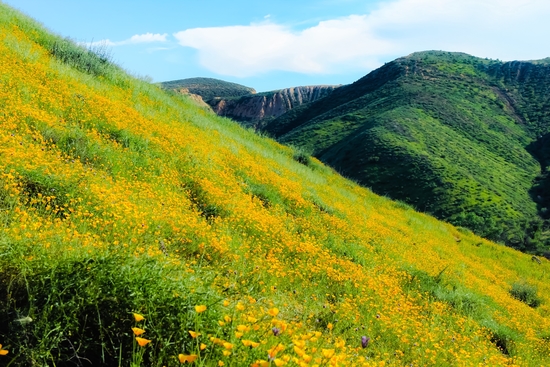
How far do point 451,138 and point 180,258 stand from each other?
236 feet

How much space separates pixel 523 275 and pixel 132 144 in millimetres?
19187

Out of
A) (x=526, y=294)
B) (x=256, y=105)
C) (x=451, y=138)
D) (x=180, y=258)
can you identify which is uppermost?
(x=256, y=105)

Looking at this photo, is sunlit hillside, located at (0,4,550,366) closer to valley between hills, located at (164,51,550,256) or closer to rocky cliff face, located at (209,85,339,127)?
valley between hills, located at (164,51,550,256)

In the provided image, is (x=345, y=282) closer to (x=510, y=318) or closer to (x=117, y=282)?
(x=117, y=282)

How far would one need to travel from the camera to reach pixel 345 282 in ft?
23.8

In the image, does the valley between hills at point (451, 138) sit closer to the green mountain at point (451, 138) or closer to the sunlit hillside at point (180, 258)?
the green mountain at point (451, 138)

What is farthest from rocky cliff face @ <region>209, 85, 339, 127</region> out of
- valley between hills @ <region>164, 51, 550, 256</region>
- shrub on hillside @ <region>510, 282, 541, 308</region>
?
shrub on hillside @ <region>510, 282, 541, 308</region>

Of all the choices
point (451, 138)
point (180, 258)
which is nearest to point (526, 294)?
point (180, 258)

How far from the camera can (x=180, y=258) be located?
5.01 meters

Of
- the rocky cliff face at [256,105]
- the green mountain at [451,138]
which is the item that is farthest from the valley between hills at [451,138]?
the rocky cliff face at [256,105]

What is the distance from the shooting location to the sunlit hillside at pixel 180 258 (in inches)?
104

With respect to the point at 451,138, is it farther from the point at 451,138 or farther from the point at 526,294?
the point at 526,294

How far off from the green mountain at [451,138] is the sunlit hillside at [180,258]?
35.3m

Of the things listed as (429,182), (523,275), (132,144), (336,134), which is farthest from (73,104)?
(336,134)
